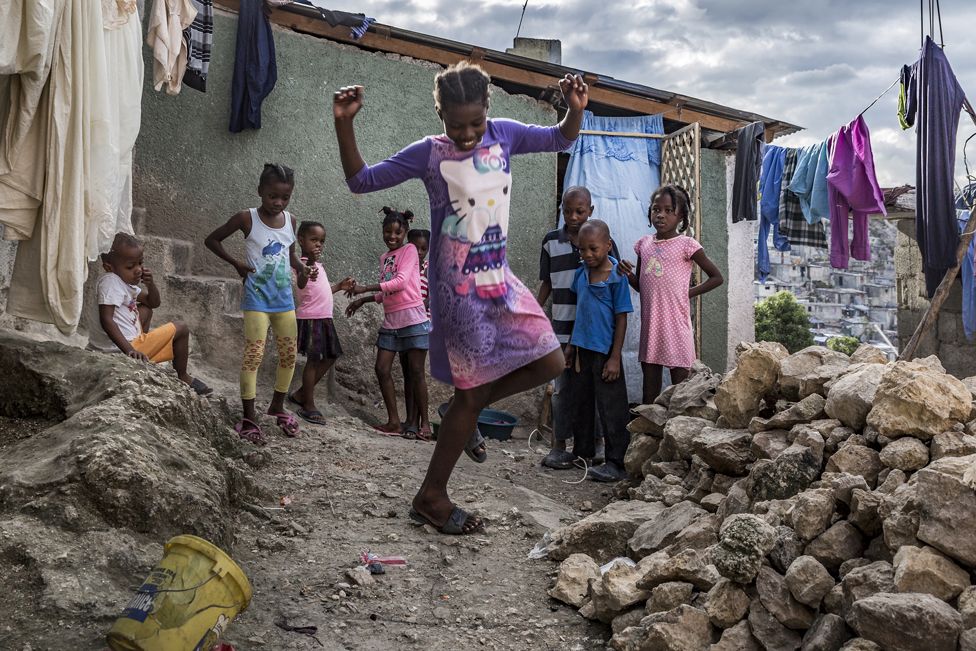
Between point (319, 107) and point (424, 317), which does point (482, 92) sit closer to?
point (424, 317)

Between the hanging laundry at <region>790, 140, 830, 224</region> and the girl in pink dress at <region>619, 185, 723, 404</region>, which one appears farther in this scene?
the hanging laundry at <region>790, 140, 830, 224</region>

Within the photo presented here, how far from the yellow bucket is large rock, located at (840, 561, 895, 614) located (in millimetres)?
1596

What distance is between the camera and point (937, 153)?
6309mm

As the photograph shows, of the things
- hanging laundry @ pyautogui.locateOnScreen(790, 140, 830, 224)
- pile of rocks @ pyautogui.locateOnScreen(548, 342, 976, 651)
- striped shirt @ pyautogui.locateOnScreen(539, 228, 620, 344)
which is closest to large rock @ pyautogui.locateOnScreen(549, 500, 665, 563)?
pile of rocks @ pyautogui.locateOnScreen(548, 342, 976, 651)

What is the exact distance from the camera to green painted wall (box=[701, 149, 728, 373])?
7.99 m

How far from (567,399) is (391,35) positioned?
11.0 feet

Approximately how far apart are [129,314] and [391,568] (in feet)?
7.19

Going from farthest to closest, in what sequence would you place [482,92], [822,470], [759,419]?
[759,419]
[822,470]
[482,92]

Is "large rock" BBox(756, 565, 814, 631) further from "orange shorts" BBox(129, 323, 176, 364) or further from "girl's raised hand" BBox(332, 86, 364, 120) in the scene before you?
"orange shorts" BBox(129, 323, 176, 364)

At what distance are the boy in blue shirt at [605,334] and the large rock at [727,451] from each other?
931mm

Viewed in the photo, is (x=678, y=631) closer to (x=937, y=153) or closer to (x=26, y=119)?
(x=26, y=119)

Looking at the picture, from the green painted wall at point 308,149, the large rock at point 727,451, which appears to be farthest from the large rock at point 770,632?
the green painted wall at point 308,149

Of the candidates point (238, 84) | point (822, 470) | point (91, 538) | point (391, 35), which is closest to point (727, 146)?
point (391, 35)

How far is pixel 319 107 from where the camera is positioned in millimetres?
6375
